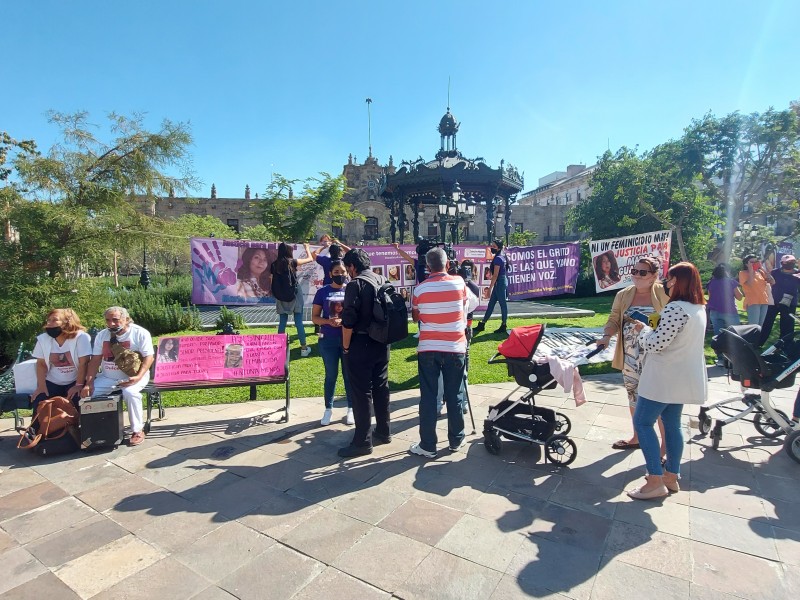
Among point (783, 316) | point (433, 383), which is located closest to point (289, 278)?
point (433, 383)

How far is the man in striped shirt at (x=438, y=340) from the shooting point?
3693 millimetres

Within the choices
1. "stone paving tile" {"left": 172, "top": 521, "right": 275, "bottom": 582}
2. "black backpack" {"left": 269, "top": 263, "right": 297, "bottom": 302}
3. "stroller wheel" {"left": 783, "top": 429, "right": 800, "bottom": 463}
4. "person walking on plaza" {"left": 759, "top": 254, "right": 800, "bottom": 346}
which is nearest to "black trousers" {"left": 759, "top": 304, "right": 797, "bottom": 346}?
"person walking on plaza" {"left": 759, "top": 254, "right": 800, "bottom": 346}

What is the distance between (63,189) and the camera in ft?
21.2

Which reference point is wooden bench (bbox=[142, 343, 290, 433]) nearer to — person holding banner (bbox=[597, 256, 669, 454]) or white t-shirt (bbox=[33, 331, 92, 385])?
white t-shirt (bbox=[33, 331, 92, 385])

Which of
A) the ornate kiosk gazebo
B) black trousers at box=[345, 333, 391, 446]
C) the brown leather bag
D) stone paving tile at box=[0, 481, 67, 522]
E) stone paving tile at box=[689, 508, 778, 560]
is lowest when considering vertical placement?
stone paving tile at box=[689, 508, 778, 560]

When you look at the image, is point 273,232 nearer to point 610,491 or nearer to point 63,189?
point 63,189

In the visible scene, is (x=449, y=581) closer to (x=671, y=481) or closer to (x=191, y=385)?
(x=671, y=481)

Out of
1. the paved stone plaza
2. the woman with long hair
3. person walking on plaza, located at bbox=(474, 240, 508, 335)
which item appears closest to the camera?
the paved stone plaza

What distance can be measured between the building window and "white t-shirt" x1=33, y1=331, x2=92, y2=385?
138 feet

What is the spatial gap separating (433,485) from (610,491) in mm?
1320

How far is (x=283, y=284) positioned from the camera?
7289 mm

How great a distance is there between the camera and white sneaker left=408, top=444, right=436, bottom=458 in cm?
382

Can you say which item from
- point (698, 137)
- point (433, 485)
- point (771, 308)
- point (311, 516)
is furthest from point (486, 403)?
point (698, 137)

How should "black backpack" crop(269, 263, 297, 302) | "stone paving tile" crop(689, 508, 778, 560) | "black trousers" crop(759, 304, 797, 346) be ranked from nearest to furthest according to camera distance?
"stone paving tile" crop(689, 508, 778, 560), "black backpack" crop(269, 263, 297, 302), "black trousers" crop(759, 304, 797, 346)
